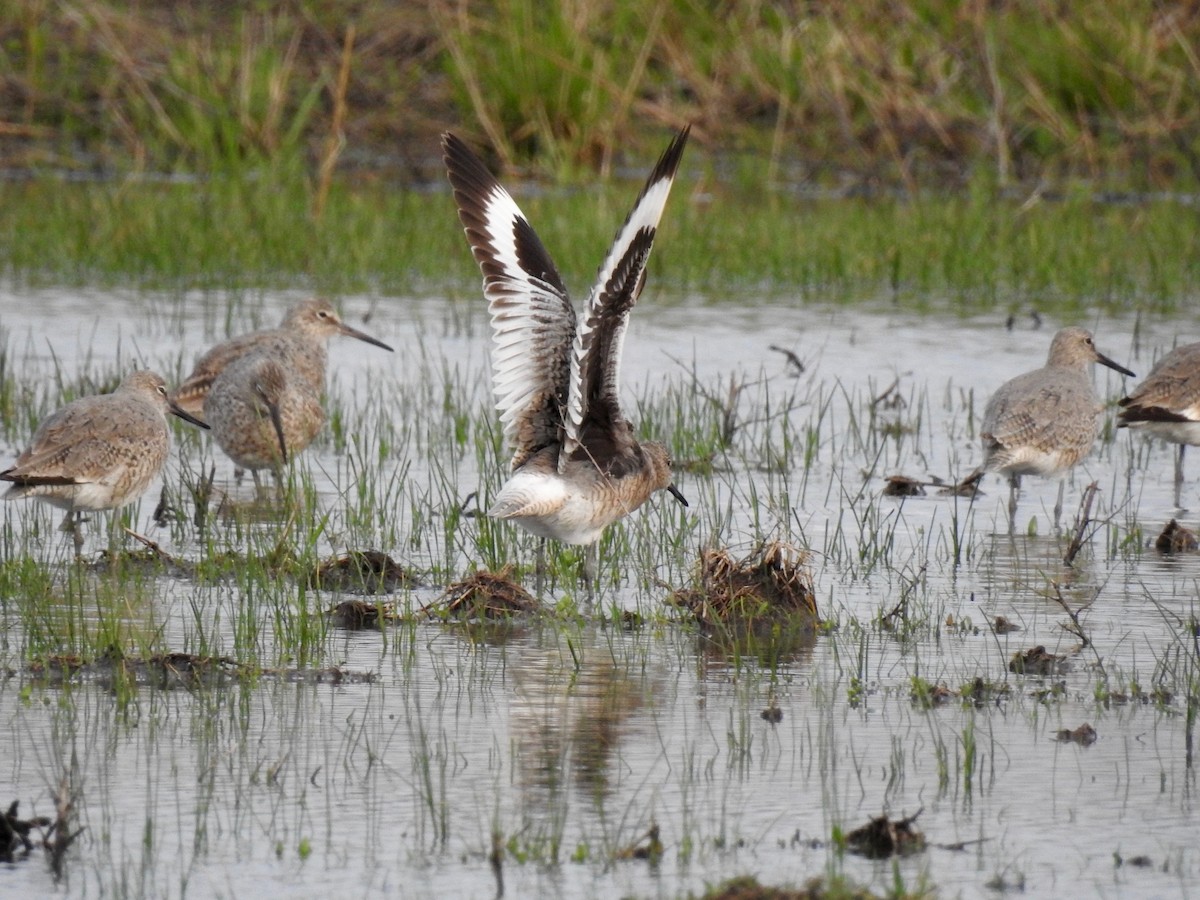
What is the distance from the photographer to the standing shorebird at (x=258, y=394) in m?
9.20

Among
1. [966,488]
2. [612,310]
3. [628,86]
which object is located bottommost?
[966,488]

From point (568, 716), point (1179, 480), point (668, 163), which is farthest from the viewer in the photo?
point (1179, 480)

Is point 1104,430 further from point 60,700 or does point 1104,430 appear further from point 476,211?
point 60,700

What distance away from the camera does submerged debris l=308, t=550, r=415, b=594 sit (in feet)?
23.7

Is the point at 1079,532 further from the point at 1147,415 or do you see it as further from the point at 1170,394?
the point at 1170,394

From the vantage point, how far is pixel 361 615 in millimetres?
6691

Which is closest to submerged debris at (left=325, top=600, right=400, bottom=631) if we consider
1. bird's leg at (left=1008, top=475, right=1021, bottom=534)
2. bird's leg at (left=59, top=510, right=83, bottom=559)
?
bird's leg at (left=59, top=510, right=83, bottom=559)

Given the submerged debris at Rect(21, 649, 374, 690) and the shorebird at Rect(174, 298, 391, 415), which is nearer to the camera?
the submerged debris at Rect(21, 649, 374, 690)

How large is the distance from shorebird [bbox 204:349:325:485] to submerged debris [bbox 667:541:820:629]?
2.67m

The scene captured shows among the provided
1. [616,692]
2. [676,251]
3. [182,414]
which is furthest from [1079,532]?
[676,251]

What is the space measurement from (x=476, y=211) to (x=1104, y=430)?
4515 mm

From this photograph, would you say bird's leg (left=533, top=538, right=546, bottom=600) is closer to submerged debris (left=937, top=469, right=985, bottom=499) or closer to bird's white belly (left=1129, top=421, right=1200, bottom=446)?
submerged debris (left=937, top=469, right=985, bottom=499)

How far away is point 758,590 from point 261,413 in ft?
10.1

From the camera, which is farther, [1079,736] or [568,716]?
[568,716]
